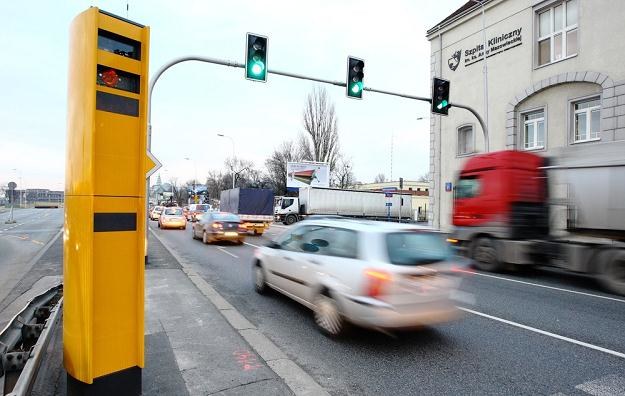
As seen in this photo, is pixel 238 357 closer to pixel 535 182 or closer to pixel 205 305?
pixel 205 305

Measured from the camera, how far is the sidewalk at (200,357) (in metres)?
3.69

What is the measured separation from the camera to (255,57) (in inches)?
448

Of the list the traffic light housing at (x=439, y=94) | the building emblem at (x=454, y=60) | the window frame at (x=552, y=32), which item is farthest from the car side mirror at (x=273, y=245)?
the building emblem at (x=454, y=60)

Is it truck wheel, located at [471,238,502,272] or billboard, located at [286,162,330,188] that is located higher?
billboard, located at [286,162,330,188]

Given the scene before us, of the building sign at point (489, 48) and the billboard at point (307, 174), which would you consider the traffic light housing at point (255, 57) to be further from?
the billboard at point (307, 174)

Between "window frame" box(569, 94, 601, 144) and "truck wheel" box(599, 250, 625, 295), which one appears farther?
"window frame" box(569, 94, 601, 144)

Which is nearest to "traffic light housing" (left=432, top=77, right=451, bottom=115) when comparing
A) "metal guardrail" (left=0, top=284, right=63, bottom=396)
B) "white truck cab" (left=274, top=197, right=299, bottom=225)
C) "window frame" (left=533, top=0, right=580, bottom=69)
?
"window frame" (left=533, top=0, right=580, bottom=69)

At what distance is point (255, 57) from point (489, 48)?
14689 millimetres

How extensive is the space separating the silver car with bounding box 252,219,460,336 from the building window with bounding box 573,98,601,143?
48.7ft

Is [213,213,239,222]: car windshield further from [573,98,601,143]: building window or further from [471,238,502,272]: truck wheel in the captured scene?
[573,98,601,143]: building window

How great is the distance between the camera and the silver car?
4789mm

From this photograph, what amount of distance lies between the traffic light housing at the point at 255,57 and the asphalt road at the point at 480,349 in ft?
20.4

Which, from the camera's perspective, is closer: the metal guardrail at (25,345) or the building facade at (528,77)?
the metal guardrail at (25,345)

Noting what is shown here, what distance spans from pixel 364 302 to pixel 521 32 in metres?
19.1
